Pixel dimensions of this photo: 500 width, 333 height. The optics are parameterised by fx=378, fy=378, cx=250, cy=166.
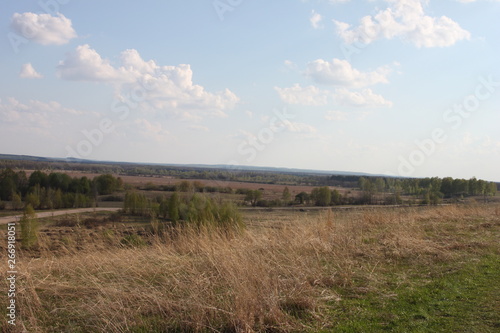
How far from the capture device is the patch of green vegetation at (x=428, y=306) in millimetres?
4527

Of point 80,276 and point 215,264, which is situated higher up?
point 215,264

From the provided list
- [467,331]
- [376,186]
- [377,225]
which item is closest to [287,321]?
[467,331]

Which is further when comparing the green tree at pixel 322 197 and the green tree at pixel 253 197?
the green tree at pixel 322 197

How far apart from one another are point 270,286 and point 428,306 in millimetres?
2181

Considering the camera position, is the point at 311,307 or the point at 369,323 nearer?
the point at 369,323

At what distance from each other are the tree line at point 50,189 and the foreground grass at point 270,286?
1721 inches

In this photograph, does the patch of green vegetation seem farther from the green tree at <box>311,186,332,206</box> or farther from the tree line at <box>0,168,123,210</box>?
the green tree at <box>311,186,332,206</box>

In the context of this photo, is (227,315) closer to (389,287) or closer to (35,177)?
(389,287)

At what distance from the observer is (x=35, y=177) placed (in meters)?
56.1

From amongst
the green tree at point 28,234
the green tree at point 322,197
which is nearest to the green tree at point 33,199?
the green tree at point 28,234

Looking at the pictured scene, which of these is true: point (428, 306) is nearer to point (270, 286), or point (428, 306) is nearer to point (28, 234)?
point (270, 286)

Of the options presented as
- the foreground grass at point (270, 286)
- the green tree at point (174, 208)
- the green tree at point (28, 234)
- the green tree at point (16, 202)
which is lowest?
the green tree at point (16, 202)

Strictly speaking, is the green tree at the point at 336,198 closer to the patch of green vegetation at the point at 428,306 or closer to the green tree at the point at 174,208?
the green tree at the point at 174,208

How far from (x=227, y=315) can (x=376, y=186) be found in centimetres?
5231
